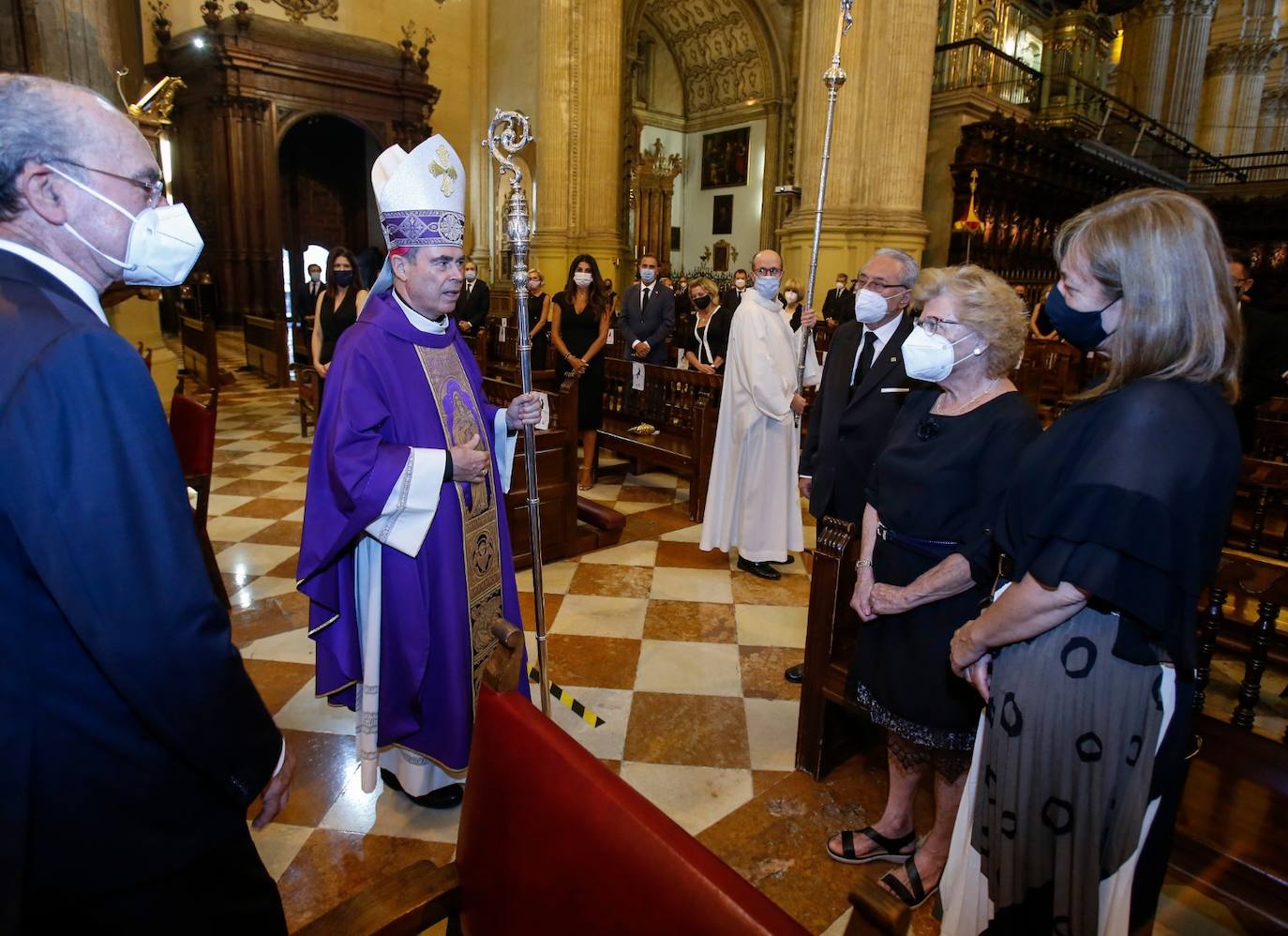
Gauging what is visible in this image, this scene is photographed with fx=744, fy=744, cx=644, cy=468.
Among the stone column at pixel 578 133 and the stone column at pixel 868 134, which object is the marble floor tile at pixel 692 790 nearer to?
the stone column at pixel 868 134

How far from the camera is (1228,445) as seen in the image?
1316 mm

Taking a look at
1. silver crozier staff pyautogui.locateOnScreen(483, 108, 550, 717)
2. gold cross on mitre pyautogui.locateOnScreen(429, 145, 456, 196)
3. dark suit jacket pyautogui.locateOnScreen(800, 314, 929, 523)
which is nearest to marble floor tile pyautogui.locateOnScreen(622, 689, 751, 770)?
silver crozier staff pyautogui.locateOnScreen(483, 108, 550, 717)

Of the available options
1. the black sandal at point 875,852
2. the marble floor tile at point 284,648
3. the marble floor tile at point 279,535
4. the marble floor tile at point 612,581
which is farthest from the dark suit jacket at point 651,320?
Result: the black sandal at point 875,852

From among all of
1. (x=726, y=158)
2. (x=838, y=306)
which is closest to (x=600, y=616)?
(x=838, y=306)

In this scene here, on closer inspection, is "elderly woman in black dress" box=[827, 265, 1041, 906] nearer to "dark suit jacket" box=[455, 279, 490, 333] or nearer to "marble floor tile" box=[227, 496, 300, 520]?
"marble floor tile" box=[227, 496, 300, 520]

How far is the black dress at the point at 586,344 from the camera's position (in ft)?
19.9

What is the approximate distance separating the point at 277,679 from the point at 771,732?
2.05 meters

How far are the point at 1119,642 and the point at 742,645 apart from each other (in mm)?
2260

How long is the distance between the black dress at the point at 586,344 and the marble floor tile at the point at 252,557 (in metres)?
2.46

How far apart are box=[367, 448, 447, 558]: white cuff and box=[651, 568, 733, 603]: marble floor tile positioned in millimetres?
2136

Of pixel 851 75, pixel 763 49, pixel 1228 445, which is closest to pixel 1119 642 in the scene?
pixel 1228 445

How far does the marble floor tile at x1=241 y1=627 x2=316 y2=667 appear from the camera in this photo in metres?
3.30

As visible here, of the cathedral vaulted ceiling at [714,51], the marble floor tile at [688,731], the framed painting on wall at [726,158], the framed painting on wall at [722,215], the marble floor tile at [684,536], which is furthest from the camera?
the framed painting on wall at [722,215]

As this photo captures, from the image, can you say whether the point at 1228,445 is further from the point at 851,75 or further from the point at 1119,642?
the point at 851,75
